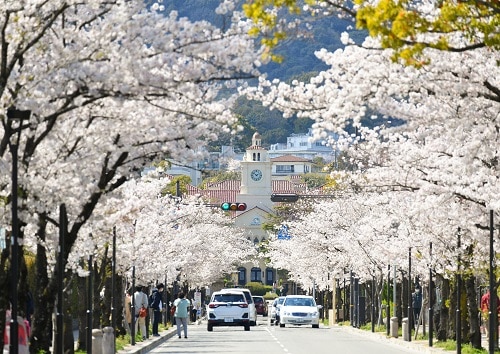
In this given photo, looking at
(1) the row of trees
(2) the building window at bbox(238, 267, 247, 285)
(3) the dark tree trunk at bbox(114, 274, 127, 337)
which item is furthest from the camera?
(2) the building window at bbox(238, 267, 247, 285)

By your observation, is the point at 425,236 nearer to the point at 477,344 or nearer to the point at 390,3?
the point at 477,344

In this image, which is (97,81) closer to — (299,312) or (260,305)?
(299,312)

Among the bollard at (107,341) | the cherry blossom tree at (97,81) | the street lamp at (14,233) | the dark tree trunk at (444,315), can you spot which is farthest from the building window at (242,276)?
the street lamp at (14,233)

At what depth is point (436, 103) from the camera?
20.8m

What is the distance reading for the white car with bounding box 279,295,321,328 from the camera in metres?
61.6

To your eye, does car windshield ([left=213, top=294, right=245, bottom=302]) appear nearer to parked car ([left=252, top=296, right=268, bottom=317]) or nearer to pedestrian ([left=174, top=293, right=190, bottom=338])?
pedestrian ([left=174, top=293, right=190, bottom=338])

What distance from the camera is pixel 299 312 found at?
203 feet

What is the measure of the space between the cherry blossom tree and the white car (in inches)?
1627

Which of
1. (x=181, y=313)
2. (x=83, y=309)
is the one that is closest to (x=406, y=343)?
(x=181, y=313)

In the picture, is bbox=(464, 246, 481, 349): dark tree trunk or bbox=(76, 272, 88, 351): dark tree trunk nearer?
bbox=(76, 272, 88, 351): dark tree trunk

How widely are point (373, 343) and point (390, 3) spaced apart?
100 ft

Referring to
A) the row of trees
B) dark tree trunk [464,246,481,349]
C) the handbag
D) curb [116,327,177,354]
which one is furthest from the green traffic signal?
dark tree trunk [464,246,481,349]

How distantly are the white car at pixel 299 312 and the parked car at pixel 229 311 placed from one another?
5.15 meters

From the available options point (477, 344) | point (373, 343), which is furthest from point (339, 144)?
point (373, 343)
